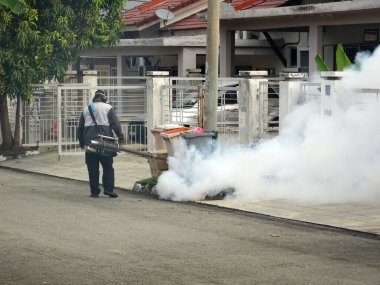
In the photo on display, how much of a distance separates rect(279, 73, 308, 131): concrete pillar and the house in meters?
4.91

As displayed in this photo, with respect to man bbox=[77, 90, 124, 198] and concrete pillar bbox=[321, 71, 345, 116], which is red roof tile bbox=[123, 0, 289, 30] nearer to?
concrete pillar bbox=[321, 71, 345, 116]

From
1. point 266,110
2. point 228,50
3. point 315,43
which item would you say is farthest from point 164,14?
point 266,110

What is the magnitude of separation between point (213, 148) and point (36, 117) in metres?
9.80

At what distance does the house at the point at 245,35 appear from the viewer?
25922 millimetres

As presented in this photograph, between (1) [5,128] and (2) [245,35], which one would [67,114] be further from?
(2) [245,35]

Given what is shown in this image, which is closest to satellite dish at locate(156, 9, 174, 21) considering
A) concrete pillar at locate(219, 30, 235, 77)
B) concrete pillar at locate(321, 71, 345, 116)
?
concrete pillar at locate(219, 30, 235, 77)

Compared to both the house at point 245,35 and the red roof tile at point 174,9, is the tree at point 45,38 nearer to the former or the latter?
the house at point 245,35

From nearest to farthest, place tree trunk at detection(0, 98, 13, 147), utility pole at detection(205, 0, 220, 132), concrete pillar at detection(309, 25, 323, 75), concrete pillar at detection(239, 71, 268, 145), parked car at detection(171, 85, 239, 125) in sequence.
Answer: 1. utility pole at detection(205, 0, 220, 132)
2. concrete pillar at detection(239, 71, 268, 145)
3. parked car at detection(171, 85, 239, 125)
4. tree trunk at detection(0, 98, 13, 147)
5. concrete pillar at detection(309, 25, 323, 75)

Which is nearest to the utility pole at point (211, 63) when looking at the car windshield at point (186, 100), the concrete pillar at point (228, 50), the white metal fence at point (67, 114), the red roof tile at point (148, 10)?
the car windshield at point (186, 100)

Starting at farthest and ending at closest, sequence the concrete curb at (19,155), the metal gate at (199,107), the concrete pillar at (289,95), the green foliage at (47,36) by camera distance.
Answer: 1. the concrete curb at (19,155)
2. the green foliage at (47,36)
3. the metal gate at (199,107)
4. the concrete pillar at (289,95)

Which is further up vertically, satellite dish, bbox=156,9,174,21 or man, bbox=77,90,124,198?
satellite dish, bbox=156,9,174,21

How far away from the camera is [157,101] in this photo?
23219 millimetres

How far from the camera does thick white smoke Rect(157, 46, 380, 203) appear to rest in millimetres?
15609

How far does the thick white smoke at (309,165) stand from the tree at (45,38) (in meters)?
8.28
